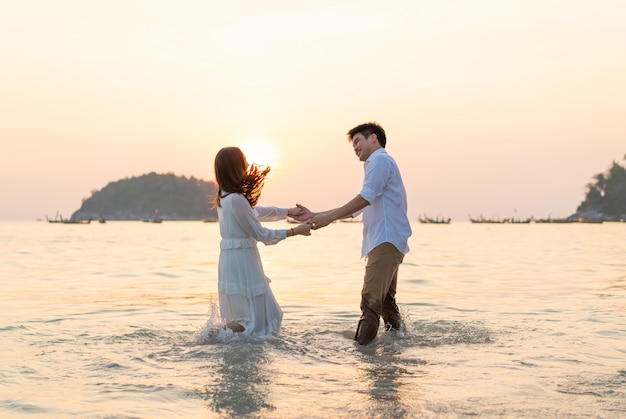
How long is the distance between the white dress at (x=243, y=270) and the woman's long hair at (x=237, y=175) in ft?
0.42

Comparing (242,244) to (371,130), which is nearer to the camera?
(242,244)

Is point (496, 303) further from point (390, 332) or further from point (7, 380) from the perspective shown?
point (7, 380)

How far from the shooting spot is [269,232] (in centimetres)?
742

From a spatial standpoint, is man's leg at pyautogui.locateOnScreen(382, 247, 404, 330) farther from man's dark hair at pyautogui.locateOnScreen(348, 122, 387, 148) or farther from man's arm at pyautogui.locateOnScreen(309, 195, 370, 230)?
man's dark hair at pyautogui.locateOnScreen(348, 122, 387, 148)

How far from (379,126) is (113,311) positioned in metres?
6.20

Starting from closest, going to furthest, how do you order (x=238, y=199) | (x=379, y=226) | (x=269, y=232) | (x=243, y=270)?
(x=238, y=199) → (x=269, y=232) → (x=243, y=270) → (x=379, y=226)

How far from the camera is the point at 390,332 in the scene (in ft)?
27.8

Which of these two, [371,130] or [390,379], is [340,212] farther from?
[390,379]

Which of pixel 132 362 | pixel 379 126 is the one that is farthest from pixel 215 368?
pixel 379 126

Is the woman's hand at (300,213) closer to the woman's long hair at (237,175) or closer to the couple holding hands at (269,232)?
the couple holding hands at (269,232)

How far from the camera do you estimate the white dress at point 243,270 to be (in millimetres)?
7355

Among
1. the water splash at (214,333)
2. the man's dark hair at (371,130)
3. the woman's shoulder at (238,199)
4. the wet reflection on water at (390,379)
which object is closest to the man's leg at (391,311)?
the wet reflection on water at (390,379)

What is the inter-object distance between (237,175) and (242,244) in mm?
821

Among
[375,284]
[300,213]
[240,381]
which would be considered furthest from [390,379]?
[300,213]
